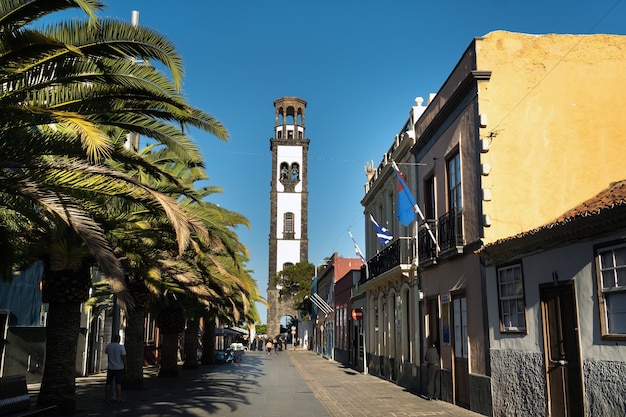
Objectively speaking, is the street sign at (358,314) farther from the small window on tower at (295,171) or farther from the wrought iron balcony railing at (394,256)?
the small window on tower at (295,171)

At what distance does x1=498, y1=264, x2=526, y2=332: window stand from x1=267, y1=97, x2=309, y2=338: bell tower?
179ft

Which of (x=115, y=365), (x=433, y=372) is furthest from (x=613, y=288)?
(x=115, y=365)

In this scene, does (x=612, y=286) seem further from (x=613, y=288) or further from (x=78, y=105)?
(x=78, y=105)

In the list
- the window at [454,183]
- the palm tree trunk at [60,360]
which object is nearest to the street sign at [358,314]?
the window at [454,183]

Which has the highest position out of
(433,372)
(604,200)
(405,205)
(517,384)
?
(405,205)

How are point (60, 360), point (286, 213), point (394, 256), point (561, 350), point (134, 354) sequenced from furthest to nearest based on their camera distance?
point (286, 213) → point (394, 256) → point (134, 354) → point (60, 360) → point (561, 350)

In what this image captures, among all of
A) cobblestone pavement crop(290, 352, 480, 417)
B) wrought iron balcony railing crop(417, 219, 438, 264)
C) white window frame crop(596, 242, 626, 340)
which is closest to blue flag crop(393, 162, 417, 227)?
wrought iron balcony railing crop(417, 219, 438, 264)

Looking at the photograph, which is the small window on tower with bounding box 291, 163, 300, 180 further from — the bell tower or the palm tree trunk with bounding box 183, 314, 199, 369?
the palm tree trunk with bounding box 183, 314, 199, 369

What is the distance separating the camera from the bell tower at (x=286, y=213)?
6744 centimetres

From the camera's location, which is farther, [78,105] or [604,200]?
[604,200]

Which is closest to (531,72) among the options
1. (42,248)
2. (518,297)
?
(518,297)

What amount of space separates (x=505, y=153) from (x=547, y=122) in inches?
47.3

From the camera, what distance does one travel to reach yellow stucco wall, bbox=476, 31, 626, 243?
12.8 meters

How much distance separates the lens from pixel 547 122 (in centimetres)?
1317
